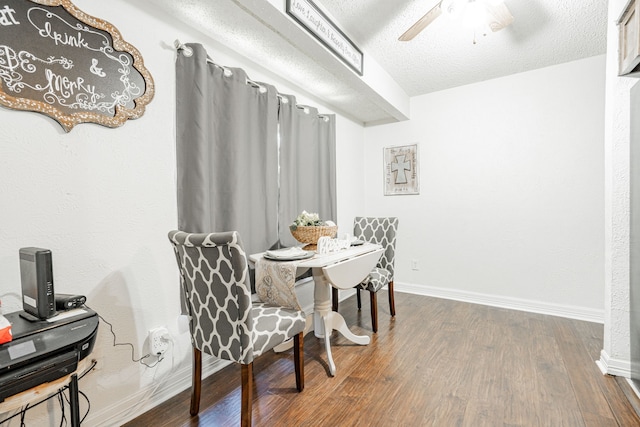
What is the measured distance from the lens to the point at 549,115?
2.96 m

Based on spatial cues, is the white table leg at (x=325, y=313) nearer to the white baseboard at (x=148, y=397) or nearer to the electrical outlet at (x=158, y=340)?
the white baseboard at (x=148, y=397)

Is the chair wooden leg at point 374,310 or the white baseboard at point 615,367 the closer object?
the white baseboard at point 615,367

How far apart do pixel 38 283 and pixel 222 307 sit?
26.2 inches

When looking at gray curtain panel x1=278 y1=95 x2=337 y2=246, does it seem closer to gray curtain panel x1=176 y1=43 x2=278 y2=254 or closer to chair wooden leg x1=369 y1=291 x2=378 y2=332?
gray curtain panel x1=176 y1=43 x2=278 y2=254

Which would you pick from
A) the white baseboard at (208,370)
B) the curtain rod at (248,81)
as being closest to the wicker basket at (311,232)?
the white baseboard at (208,370)

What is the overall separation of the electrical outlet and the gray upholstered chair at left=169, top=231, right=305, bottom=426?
25 centimetres

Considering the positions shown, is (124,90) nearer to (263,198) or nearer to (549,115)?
(263,198)

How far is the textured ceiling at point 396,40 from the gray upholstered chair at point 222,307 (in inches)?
51.3

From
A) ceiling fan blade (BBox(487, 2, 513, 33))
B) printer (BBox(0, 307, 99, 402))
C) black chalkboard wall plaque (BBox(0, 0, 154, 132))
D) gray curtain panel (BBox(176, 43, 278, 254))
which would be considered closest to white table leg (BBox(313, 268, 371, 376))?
gray curtain panel (BBox(176, 43, 278, 254))

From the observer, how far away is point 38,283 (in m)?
1.08

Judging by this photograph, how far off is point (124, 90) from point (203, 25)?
712 millimetres

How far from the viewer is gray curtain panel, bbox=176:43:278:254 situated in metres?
1.84

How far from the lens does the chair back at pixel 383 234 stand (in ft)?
9.62

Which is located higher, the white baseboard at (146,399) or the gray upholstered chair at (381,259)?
the gray upholstered chair at (381,259)
